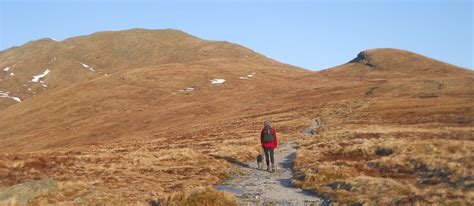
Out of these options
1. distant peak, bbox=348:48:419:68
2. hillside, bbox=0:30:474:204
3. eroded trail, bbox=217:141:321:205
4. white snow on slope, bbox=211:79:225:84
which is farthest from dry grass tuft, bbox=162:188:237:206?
distant peak, bbox=348:48:419:68

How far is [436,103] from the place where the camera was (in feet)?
232

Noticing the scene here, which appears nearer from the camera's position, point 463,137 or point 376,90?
point 463,137

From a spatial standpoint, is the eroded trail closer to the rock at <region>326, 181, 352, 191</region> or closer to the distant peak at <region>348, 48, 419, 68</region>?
the rock at <region>326, 181, 352, 191</region>

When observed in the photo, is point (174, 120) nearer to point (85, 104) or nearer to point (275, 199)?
point (85, 104)

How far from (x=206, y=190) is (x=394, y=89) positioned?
294ft

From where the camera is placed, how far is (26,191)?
2114 cm

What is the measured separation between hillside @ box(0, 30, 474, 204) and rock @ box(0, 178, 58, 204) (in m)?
0.91

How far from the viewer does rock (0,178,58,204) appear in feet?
66.1

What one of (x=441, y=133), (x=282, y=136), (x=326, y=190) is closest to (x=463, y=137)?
(x=441, y=133)

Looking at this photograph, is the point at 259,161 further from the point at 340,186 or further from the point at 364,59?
the point at 364,59

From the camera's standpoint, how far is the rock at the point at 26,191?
20152 mm

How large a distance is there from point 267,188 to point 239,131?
3807 cm

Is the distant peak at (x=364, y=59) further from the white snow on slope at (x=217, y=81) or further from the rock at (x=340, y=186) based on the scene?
the rock at (x=340, y=186)

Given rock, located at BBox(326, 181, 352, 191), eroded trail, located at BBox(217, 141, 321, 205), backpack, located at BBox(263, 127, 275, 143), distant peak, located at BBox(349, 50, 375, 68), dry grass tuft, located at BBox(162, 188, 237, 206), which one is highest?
distant peak, located at BBox(349, 50, 375, 68)
